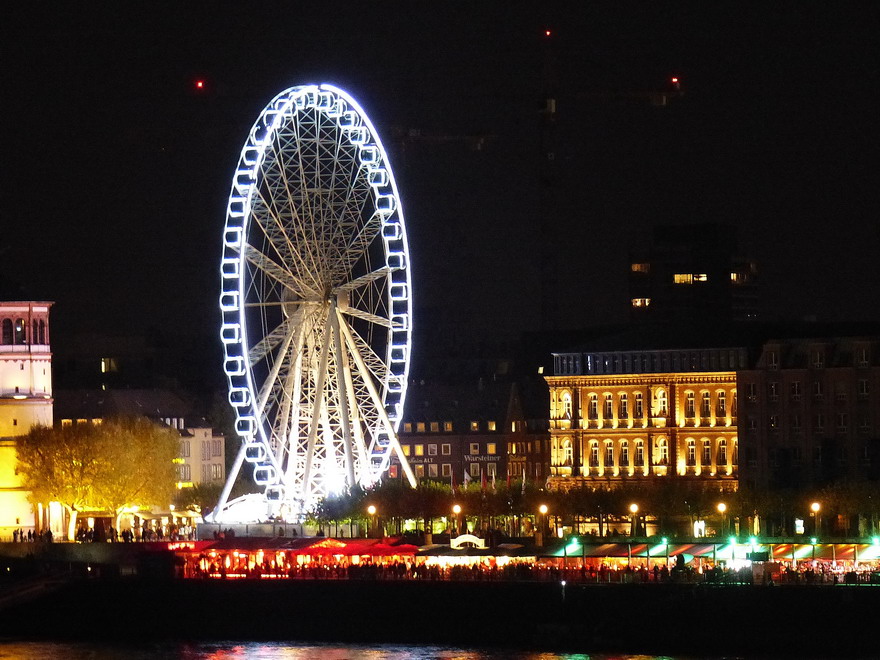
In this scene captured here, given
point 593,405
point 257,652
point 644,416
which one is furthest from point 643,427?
point 257,652

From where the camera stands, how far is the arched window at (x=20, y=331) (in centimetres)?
16138

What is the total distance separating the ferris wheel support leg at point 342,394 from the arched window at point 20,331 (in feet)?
106

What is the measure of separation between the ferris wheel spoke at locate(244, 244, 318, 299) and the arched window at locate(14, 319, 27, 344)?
34.6 metres

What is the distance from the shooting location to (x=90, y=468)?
156m

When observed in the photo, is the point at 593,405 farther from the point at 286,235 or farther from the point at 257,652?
the point at 257,652

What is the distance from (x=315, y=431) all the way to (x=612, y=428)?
49754 millimetres

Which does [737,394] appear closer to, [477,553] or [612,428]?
[612,428]

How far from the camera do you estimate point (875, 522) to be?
138000mm

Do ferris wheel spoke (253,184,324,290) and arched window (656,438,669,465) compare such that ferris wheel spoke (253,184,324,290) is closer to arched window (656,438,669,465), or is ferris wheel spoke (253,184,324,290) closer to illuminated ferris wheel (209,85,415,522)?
illuminated ferris wheel (209,85,415,522)

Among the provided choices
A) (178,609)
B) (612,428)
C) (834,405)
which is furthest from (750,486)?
(178,609)

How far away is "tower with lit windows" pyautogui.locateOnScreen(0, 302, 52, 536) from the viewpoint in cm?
15938

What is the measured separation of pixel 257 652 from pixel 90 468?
40.9 m

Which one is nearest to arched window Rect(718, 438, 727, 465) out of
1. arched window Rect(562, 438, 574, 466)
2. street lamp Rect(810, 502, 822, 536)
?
arched window Rect(562, 438, 574, 466)

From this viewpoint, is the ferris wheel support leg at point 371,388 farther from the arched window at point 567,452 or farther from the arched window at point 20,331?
the arched window at point 567,452
